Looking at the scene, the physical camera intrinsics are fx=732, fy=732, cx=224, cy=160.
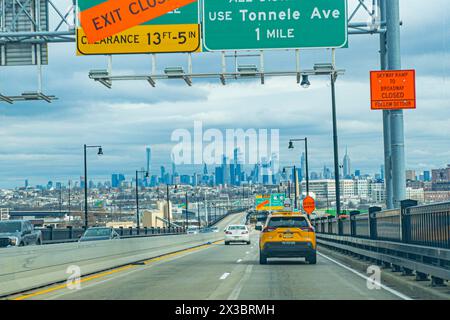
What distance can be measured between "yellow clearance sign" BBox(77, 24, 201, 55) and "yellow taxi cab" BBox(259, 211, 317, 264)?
256 inches

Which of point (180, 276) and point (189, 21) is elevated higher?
point (189, 21)

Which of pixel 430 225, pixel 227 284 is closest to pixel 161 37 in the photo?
pixel 227 284

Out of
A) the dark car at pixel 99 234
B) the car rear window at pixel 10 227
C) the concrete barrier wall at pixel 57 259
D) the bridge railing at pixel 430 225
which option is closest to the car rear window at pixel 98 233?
the dark car at pixel 99 234

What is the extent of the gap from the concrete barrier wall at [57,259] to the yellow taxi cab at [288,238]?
5459mm

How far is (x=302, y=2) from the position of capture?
24.3 metres

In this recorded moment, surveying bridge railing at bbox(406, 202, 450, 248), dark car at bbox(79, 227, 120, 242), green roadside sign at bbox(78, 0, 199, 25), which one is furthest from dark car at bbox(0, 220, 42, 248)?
bridge railing at bbox(406, 202, 450, 248)

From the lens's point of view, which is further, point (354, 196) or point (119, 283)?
point (354, 196)

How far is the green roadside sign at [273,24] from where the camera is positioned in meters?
24.1

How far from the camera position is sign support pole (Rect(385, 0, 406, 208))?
2498 centimetres

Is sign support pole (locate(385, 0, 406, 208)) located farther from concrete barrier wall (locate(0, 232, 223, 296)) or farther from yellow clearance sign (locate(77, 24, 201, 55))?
concrete barrier wall (locate(0, 232, 223, 296))
